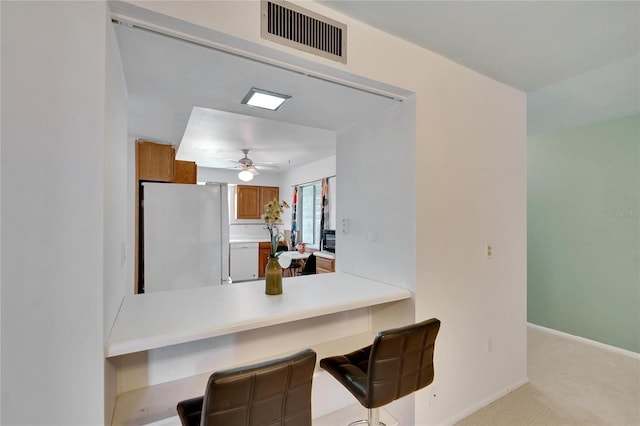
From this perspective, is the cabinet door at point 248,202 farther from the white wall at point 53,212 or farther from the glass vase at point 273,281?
the white wall at point 53,212

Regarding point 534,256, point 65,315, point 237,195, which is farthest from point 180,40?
point 237,195

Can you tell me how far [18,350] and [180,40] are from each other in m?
1.25

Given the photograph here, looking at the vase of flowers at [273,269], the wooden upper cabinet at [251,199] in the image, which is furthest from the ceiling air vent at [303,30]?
the wooden upper cabinet at [251,199]

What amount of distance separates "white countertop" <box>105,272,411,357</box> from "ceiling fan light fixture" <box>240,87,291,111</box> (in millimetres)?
1197

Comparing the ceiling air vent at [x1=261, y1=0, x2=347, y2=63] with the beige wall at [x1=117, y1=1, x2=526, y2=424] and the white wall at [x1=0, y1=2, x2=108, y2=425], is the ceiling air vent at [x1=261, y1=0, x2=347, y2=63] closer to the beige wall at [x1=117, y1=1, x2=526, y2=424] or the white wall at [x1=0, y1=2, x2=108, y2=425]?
the beige wall at [x1=117, y1=1, x2=526, y2=424]

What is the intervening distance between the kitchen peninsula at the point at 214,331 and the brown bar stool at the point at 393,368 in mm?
293

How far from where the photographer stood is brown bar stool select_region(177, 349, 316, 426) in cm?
91

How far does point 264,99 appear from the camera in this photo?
6.29 feet

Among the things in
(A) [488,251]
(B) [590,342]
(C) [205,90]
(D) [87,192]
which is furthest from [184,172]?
(B) [590,342]

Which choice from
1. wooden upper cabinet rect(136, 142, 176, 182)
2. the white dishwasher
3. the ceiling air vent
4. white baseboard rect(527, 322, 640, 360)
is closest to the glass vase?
the ceiling air vent

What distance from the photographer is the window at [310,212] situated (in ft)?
19.9

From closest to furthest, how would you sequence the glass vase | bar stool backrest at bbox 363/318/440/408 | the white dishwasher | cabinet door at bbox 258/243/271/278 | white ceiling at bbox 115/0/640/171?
bar stool backrest at bbox 363/318/440/408 → white ceiling at bbox 115/0/640/171 → the glass vase → the white dishwasher → cabinet door at bbox 258/243/271/278

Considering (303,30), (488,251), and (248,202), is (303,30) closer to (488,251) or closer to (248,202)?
A: (488,251)

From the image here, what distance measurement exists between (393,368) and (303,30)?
5.37 ft
